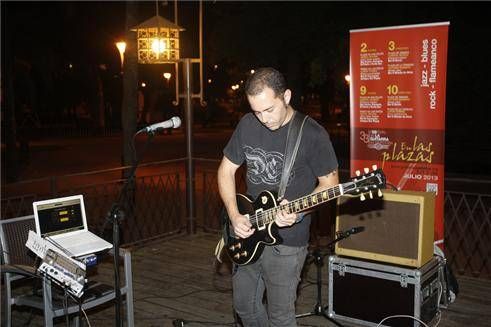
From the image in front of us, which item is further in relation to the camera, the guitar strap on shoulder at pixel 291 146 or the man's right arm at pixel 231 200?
the man's right arm at pixel 231 200

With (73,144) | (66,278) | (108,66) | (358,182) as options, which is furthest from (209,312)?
(108,66)

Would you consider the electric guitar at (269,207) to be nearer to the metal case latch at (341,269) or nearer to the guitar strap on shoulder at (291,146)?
the guitar strap on shoulder at (291,146)

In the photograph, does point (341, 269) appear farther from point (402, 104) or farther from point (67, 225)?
point (67, 225)

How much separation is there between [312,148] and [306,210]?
44cm

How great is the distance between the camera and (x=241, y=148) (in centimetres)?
Answer: 395

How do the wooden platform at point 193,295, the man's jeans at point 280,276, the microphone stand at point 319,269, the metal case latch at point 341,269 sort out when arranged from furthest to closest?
the wooden platform at point 193,295 → the metal case latch at point 341,269 → the microphone stand at point 319,269 → the man's jeans at point 280,276

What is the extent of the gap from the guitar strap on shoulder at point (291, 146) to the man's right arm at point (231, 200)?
1.07 feet

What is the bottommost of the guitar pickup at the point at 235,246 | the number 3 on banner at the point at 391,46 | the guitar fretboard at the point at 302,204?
the guitar pickup at the point at 235,246

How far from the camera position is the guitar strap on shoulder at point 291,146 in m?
3.59

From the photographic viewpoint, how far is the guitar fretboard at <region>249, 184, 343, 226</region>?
3.56 metres

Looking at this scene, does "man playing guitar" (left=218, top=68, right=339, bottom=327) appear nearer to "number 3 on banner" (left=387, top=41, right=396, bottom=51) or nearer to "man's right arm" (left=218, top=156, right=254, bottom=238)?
"man's right arm" (left=218, top=156, right=254, bottom=238)

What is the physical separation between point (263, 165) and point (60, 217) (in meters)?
1.92

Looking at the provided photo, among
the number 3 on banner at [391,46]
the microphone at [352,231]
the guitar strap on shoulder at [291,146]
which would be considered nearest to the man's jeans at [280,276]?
the guitar strap on shoulder at [291,146]

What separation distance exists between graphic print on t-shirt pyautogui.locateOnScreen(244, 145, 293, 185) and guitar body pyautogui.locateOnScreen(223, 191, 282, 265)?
0.36ft
